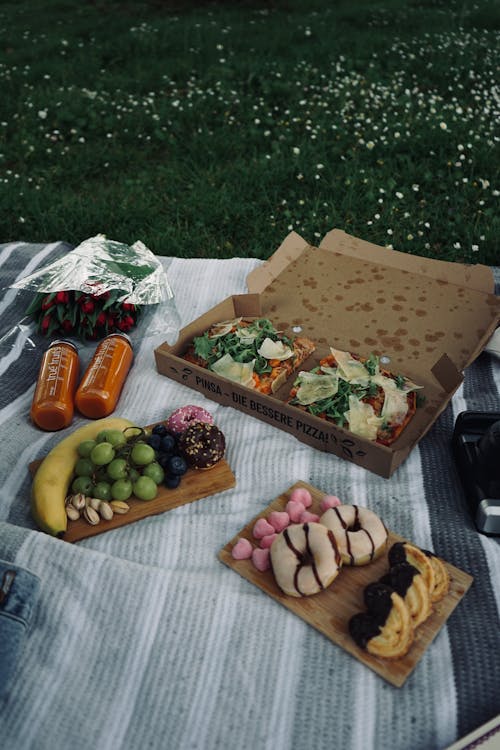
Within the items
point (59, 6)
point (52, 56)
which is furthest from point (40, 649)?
point (59, 6)

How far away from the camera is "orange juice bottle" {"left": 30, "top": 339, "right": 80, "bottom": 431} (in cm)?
201

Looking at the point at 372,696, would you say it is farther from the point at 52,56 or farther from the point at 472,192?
the point at 52,56

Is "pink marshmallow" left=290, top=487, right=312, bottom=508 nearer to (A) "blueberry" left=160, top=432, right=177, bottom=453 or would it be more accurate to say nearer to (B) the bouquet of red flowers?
(A) "blueberry" left=160, top=432, right=177, bottom=453

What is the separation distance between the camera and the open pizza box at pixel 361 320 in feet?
6.41

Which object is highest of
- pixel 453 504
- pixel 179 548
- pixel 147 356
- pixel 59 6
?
pixel 453 504

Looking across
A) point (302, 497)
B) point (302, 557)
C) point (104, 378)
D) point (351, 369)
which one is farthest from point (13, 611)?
point (351, 369)

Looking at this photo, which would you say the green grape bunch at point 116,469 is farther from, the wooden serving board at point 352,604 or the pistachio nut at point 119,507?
the wooden serving board at point 352,604

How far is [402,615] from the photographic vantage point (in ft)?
4.37

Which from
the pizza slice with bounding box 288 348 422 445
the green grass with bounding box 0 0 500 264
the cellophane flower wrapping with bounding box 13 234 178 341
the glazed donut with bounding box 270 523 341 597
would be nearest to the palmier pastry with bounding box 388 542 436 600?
the glazed donut with bounding box 270 523 341 597

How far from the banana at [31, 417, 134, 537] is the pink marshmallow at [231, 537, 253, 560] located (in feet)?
1.50

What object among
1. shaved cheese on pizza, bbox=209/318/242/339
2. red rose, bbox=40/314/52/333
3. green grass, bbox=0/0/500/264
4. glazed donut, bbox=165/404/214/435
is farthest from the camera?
green grass, bbox=0/0/500/264

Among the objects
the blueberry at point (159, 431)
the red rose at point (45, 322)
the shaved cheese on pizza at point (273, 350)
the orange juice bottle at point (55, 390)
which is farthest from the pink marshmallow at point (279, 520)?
the red rose at point (45, 322)

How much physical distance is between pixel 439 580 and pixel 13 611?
969 millimetres

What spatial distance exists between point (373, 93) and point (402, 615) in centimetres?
432
